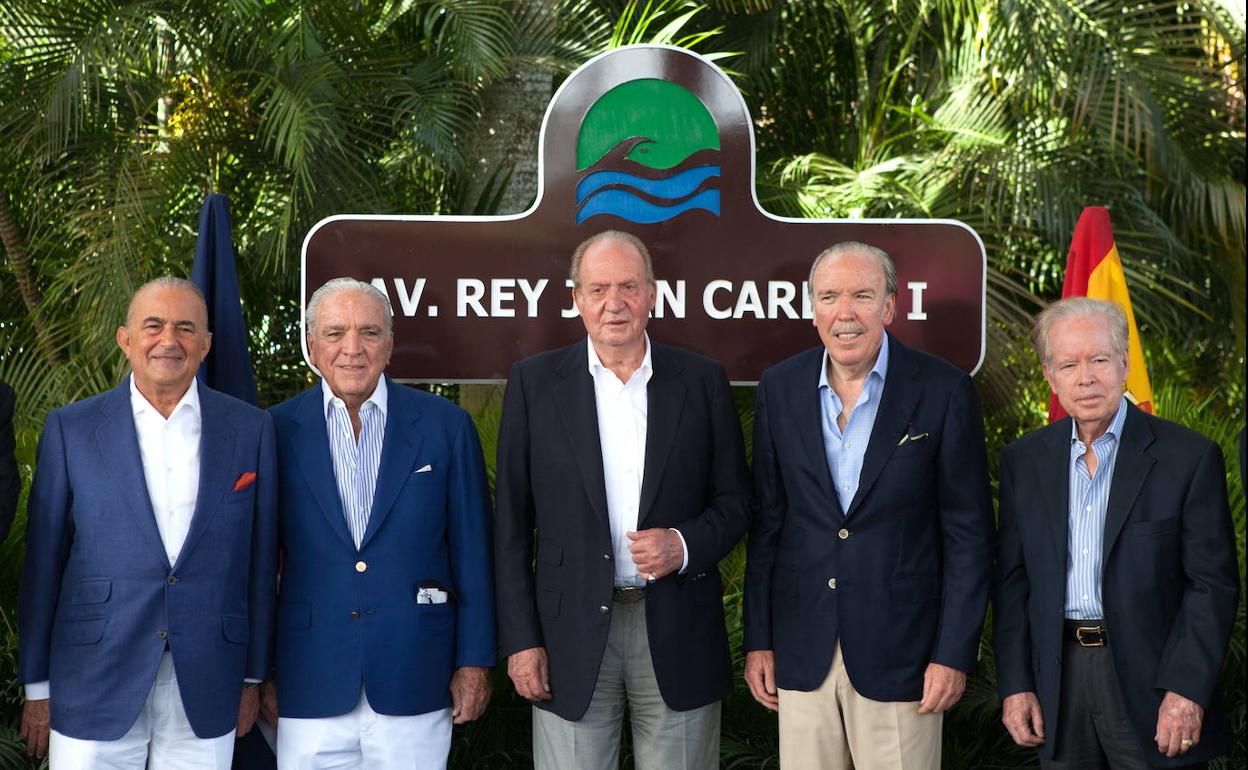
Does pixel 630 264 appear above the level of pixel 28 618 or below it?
above

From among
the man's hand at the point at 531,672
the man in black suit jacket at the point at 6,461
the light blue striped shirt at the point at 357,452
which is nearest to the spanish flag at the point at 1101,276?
the man's hand at the point at 531,672

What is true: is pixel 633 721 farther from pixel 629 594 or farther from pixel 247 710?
pixel 247 710

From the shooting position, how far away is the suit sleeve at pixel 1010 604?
12.0 ft

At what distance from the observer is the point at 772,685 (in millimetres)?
3881

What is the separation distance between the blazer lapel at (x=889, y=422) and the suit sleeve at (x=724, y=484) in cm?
Result: 32

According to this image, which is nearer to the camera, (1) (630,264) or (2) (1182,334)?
(1) (630,264)

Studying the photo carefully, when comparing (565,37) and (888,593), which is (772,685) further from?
(565,37)

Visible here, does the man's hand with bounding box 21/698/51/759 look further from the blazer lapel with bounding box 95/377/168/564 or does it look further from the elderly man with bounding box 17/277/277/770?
the blazer lapel with bounding box 95/377/168/564

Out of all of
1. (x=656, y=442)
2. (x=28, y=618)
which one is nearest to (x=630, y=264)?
(x=656, y=442)

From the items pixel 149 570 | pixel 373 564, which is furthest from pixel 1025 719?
pixel 149 570

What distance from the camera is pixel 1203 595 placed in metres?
3.44

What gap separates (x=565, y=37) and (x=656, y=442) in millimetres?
4013

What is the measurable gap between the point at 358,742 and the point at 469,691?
13.1 inches

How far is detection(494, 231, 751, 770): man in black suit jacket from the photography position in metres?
3.72
